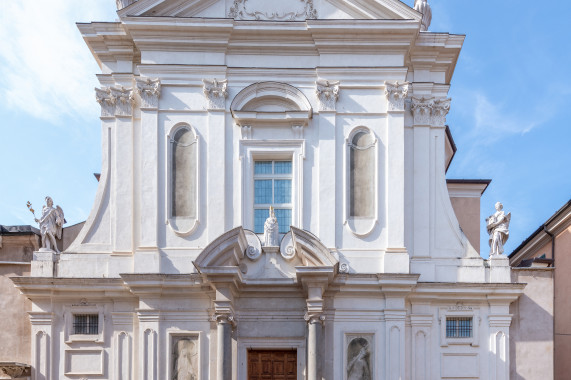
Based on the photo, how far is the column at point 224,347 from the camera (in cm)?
1817

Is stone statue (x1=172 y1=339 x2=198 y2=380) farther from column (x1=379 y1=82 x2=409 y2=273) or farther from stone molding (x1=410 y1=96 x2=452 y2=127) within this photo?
stone molding (x1=410 y1=96 x2=452 y2=127)

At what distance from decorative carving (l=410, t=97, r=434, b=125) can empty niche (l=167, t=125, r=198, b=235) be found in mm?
4880

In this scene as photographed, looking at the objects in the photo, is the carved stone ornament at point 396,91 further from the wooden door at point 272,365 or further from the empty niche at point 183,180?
the wooden door at point 272,365

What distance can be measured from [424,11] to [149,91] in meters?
6.51

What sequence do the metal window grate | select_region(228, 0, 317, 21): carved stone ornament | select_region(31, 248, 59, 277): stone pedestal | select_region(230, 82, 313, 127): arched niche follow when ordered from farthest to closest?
1. select_region(228, 0, 317, 21): carved stone ornament
2. select_region(230, 82, 313, 127): arched niche
3. the metal window grate
4. select_region(31, 248, 59, 277): stone pedestal

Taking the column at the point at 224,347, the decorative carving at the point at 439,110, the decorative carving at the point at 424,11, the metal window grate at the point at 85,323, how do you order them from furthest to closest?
1. the decorative carving at the point at 424,11
2. the decorative carving at the point at 439,110
3. the metal window grate at the point at 85,323
4. the column at the point at 224,347

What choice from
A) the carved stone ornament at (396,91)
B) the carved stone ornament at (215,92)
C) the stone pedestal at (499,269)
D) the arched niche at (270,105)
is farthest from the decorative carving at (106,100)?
the stone pedestal at (499,269)

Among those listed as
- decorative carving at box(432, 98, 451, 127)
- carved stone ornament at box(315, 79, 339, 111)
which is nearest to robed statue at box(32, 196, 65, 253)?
carved stone ornament at box(315, 79, 339, 111)

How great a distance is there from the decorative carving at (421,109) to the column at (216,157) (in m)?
4.19

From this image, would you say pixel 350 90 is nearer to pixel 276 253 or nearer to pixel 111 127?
pixel 276 253

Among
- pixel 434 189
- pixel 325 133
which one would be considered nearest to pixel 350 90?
pixel 325 133

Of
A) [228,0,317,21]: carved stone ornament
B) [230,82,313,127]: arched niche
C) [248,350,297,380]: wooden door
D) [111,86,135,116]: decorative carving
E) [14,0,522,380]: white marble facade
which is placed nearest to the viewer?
[14,0,522,380]: white marble facade

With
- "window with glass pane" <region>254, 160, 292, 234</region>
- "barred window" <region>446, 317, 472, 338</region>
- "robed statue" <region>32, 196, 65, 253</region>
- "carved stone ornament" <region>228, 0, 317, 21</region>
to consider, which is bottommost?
"barred window" <region>446, 317, 472, 338</region>

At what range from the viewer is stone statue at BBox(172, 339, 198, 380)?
19.0 meters
